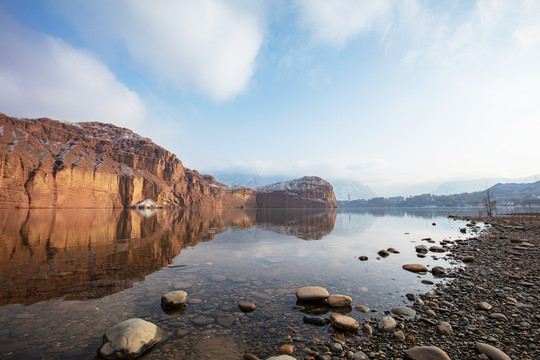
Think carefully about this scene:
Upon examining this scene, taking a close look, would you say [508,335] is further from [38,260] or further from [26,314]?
[38,260]

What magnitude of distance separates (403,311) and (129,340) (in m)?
7.86

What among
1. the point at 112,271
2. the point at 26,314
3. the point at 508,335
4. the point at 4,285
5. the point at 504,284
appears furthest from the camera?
the point at 112,271

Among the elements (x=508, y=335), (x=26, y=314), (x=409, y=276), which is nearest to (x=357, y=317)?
(x=508, y=335)

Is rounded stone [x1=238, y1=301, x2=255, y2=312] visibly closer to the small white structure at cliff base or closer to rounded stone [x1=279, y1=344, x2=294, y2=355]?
rounded stone [x1=279, y1=344, x2=294, y2=355]

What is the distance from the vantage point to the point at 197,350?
5.36m

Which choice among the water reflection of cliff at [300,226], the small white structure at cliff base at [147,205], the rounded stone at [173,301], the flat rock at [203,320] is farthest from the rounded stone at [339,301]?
the small white structure at cliff base at [147,205]

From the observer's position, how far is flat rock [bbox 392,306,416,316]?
7.21 metres

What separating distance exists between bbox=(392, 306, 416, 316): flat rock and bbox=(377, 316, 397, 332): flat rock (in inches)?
37.3

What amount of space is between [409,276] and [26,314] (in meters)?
15.3

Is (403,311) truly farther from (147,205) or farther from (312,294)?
(147,205)

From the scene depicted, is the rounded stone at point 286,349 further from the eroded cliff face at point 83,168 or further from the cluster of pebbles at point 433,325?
the eroded cliff face at point 83,168

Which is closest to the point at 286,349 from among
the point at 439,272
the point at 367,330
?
the point at 367,330

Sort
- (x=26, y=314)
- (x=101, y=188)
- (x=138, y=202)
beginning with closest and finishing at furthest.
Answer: (x=26, y=314), (x=101, y=188), (x=138, y=202)

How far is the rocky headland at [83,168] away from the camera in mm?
88500
